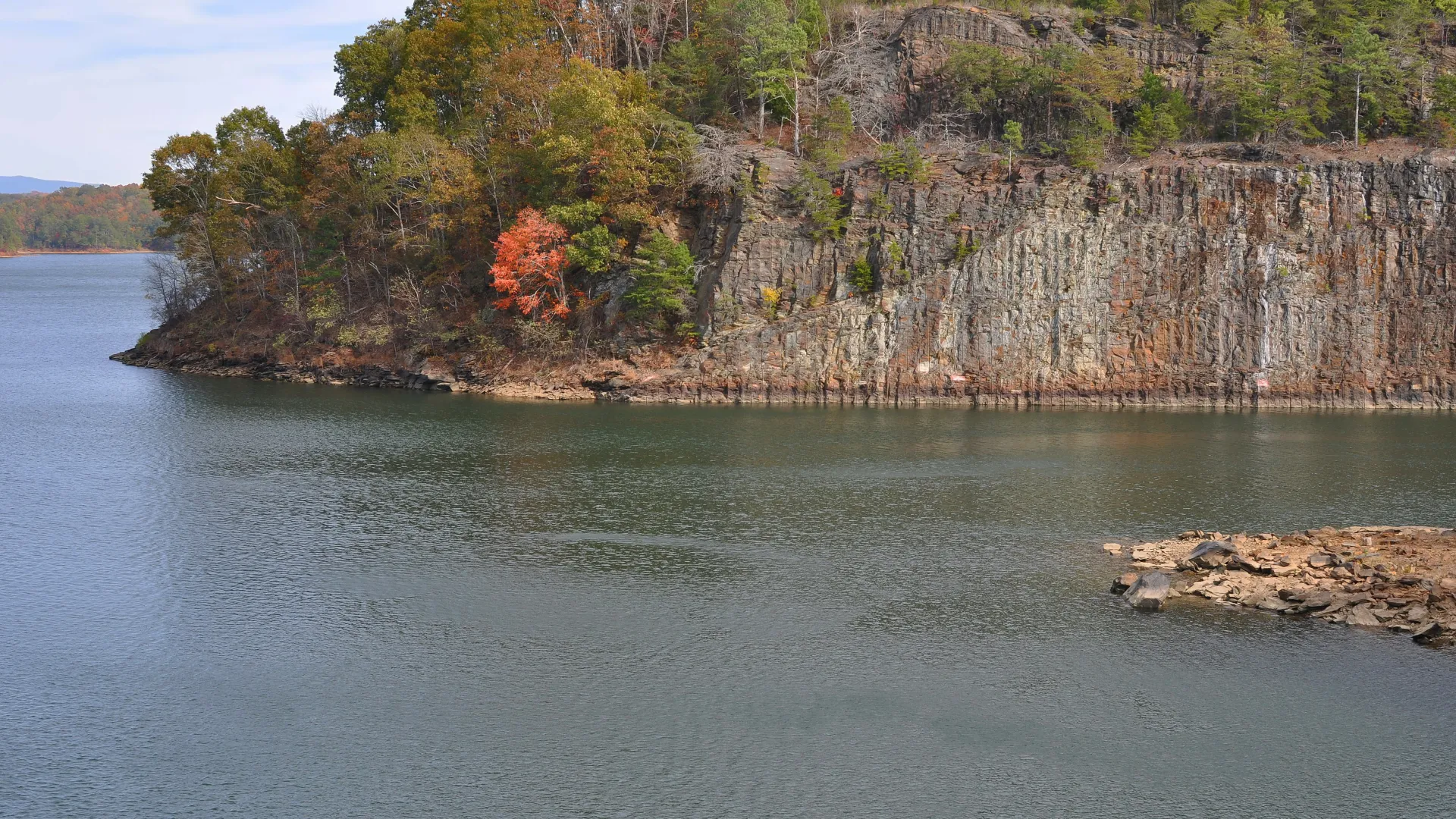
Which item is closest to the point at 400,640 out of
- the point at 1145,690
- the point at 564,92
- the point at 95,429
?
the point at 1145,690

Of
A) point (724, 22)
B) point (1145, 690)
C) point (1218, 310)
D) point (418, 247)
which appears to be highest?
point (724, 22)

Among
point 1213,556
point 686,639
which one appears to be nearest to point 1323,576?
point 1213,556

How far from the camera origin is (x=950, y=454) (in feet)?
148

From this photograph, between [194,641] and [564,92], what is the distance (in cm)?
4341

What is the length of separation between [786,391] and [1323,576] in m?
34.4

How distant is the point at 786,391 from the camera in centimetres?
5969

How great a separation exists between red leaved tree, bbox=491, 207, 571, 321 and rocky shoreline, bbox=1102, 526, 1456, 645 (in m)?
40.0

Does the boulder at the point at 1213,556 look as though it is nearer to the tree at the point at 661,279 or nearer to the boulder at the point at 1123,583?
the boulder at the point at 1123,583

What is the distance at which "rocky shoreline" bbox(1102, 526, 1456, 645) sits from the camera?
2584 cm

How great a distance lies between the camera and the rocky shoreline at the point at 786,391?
57844mm

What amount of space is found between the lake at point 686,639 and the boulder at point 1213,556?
2043 mm

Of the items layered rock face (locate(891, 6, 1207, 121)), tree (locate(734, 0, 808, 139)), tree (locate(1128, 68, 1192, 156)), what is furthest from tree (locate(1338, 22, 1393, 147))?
tree (locate(734, 0, 808, 139))

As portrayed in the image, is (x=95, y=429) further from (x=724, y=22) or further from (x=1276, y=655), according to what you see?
(x=1276, y=655)

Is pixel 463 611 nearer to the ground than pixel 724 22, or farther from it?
nearer to the ground
